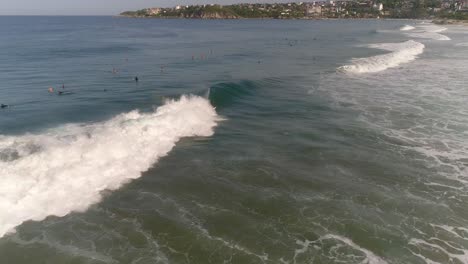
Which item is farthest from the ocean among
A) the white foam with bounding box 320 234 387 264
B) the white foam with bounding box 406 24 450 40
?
the white foam with bounding box 406 24 450 40

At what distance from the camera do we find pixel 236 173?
2338 cm

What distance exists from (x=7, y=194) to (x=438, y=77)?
172ft

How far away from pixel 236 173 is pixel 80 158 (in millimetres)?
10500

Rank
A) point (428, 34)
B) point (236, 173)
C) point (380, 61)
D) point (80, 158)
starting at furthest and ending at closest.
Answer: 1. point (428, 34)
2. point (380, 61)
3. point (80, 158)
4. point (236, 173)

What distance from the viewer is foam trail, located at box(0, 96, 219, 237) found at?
2006cm

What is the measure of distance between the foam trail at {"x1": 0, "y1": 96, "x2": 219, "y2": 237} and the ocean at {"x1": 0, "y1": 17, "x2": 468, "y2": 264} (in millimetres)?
110

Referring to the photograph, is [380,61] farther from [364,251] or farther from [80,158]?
[364,251]

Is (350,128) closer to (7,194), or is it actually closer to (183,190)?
(183,190)

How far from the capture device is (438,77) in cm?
5159

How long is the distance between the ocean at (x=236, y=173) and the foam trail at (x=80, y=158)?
0.36 feet

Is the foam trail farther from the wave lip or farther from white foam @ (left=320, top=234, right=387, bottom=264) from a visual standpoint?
the wave lip

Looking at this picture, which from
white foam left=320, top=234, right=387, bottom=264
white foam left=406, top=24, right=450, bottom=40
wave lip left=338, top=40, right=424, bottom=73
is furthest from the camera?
white foam left=406, top=24, right=450, bottom=40

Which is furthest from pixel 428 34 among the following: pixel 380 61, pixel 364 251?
pixel 364 251

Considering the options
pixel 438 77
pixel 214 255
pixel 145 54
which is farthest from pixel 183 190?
pixel 145 54
